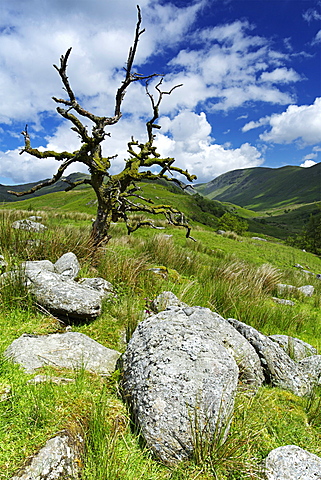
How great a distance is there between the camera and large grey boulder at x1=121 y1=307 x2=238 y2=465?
251cm

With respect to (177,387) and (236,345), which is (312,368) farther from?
(177,387)

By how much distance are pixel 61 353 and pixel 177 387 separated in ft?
5.50

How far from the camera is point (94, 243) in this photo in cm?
789

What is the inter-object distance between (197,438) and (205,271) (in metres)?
7.15

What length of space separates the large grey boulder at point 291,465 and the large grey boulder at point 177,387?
502 mm

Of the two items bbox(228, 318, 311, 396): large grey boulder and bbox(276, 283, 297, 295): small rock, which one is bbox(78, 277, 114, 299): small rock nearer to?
bbox(228, 318, 311, 396): large grey boulder

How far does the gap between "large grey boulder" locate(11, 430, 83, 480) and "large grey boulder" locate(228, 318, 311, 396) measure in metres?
3.21

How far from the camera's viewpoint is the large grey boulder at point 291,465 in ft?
7.73

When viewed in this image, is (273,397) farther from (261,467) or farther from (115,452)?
(115,452)

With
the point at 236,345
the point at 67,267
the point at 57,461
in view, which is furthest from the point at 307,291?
the point at 57,461

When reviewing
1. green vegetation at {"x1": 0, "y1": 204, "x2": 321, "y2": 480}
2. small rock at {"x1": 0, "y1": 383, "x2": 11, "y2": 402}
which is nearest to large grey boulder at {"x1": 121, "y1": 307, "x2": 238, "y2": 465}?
green vegetation at {"x1": 0, "y1": 204, "x2": 321, "y2": 480}

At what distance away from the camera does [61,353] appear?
11.2ft

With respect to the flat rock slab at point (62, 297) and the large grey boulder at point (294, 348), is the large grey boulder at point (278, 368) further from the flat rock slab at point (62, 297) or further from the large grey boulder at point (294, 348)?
the flat rock slab at point (62, 297)

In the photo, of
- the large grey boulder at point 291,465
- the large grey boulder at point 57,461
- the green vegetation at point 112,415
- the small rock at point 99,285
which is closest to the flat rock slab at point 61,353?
the green vegetation at point 112,415
